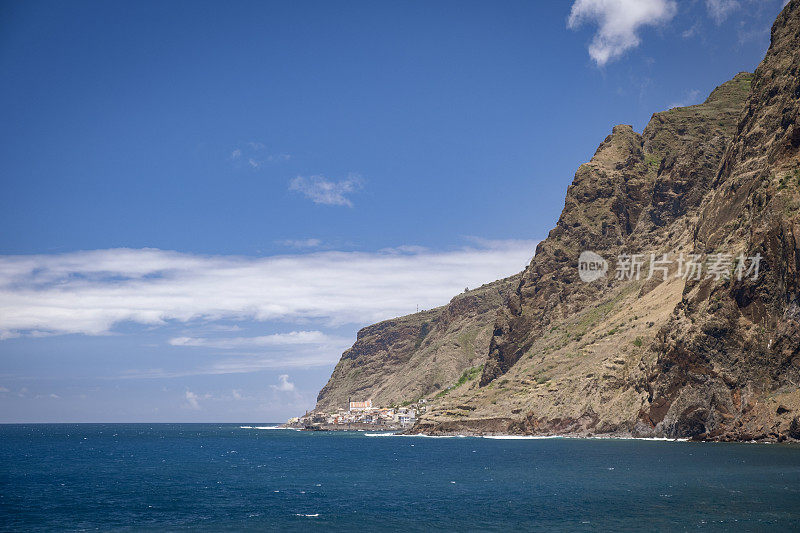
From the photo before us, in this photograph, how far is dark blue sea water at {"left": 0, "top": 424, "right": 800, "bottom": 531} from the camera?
54906 millimetres

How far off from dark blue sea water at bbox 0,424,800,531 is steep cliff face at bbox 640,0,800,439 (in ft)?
31.6

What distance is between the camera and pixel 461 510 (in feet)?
199

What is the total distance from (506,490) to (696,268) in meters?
95.5

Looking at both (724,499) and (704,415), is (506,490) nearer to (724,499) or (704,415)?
(724,499)

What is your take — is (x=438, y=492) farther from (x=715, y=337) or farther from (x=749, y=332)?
(x=749, y=332)

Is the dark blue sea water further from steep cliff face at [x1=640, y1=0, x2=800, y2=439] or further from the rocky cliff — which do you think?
the rocky cliff

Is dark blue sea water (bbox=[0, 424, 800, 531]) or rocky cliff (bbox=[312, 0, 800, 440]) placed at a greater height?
rocky cliff (bbox=[312, 0, 800, 440])

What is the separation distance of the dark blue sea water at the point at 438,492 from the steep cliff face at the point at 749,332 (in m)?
9.63

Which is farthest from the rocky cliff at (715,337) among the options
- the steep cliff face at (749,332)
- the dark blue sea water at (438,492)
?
the dark blue sea water at (438,492)

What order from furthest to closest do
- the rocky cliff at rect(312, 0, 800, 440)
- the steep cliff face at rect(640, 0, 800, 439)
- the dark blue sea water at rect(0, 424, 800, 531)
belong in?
the rocky cliff at rect(312, 0, 800, 440) < the steep cliff face at rect(640, 0, 800, 439) < the dark blue sea water at rect(0, 424, 800, 531)

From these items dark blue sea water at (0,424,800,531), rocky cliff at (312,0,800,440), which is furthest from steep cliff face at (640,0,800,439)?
dark blue sea water at (0,424,800,531)

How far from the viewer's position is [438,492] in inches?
2872

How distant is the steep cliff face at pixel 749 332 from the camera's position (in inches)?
4552

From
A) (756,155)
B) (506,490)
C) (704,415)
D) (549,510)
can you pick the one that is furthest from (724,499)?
(756,155)
